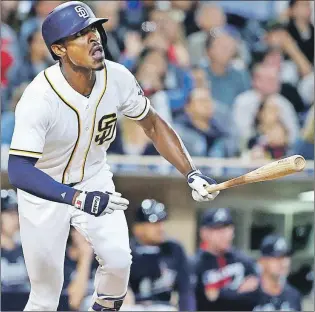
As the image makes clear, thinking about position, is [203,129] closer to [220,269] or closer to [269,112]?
[269,112]

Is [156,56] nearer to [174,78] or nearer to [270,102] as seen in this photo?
[174,78]

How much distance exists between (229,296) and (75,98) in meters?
2.97

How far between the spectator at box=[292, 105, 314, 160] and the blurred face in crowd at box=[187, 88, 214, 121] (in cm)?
70

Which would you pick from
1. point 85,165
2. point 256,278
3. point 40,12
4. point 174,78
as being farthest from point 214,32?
point 85,165

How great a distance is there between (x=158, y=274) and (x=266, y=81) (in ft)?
5.89

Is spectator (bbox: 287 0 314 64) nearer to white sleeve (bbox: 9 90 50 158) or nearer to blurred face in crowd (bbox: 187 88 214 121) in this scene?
blurred face in crowd (bbox: 187 88 214 121)

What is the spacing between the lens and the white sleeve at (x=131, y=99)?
167 inches

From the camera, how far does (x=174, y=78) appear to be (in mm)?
7098

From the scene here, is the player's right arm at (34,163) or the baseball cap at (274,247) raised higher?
the player's right arm at (34,163)

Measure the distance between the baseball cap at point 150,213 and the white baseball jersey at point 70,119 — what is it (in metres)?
2.13

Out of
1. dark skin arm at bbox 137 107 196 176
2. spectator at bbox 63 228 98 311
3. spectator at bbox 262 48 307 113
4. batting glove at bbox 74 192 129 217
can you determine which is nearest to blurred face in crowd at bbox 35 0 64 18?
spectator at bbox 262 48 307 113

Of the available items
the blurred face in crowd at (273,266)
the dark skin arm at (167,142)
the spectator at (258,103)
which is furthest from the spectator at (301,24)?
the dark skin arm at (167,142)

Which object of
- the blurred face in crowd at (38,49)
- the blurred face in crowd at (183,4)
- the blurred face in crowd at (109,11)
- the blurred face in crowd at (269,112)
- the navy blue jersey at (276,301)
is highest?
the blurred face in crowd at (183,4)

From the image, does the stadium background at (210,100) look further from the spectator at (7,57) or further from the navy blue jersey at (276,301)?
the navy blue jersey at (276,301)
